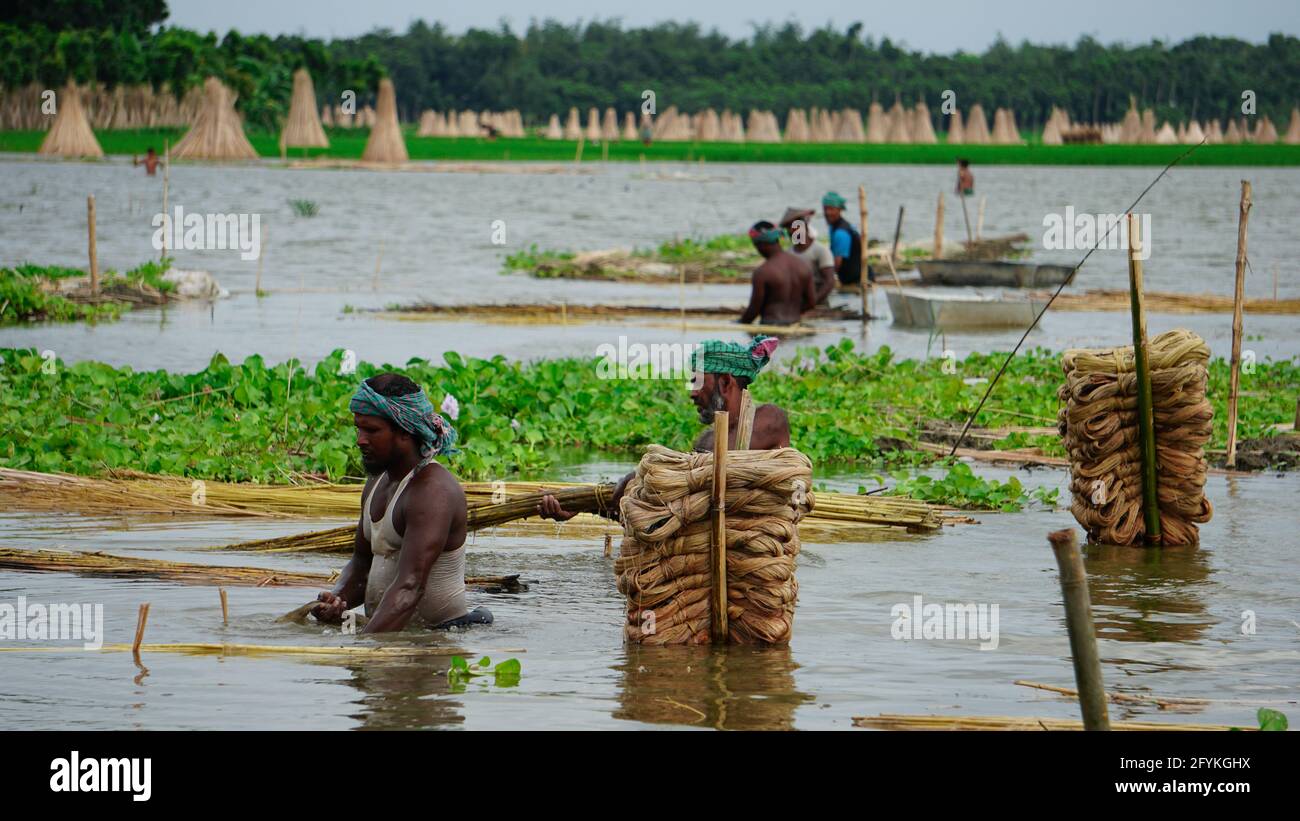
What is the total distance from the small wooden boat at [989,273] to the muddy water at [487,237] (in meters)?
1.43

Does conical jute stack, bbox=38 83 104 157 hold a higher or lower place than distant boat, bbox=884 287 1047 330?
higher

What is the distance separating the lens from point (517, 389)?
12086 millimetres

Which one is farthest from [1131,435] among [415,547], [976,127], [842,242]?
[976,127]

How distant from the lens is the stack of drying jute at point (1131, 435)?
8.51 metres

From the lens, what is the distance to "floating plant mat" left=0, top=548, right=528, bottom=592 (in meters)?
7.66

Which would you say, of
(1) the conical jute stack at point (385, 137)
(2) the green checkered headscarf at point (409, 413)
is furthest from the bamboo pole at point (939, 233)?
(1) the conical jute stack at point (385, 137)

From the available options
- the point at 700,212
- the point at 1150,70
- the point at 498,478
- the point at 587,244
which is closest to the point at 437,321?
the point at 498,478

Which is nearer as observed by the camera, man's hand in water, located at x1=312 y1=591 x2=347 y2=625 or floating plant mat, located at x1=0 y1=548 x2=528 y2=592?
man's hand in water, located at x1=312 y1=591 x2=347 y2=625

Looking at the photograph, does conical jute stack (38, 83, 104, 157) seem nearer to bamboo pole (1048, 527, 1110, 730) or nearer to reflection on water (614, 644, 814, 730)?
reflection on water (614, 644, 814, 730)

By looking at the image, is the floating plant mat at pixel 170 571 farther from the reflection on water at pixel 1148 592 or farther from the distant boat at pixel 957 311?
the distant boat at pixel 957 311

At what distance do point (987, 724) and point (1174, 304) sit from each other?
709 inches

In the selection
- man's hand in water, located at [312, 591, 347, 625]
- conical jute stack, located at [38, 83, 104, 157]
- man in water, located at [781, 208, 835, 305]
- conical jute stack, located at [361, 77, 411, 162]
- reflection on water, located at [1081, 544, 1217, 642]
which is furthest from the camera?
conical jute stack, located at [361, 77, 411, 162]

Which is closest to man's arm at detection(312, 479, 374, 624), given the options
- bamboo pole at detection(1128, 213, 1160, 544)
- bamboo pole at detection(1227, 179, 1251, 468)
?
bamboo pole at detection(1128, 213, 1160, 544)

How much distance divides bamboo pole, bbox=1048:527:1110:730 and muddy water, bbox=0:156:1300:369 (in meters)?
12.0
